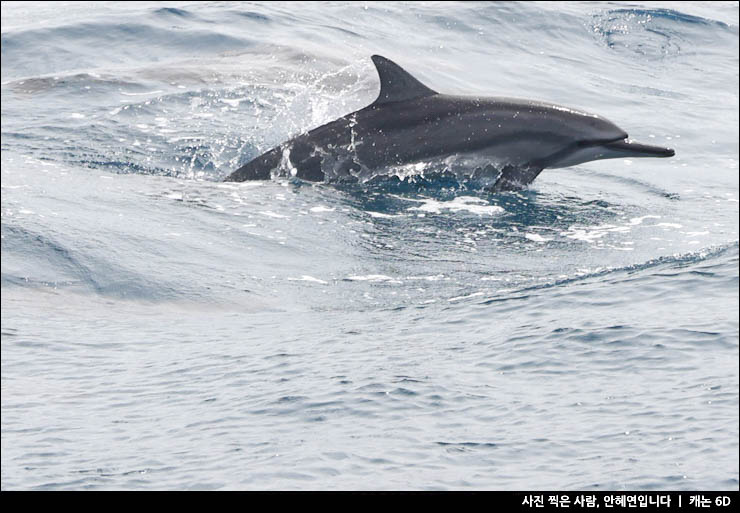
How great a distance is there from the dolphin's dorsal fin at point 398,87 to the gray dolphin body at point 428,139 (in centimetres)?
1

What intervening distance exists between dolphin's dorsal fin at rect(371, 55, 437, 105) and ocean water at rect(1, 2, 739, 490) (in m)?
1.00

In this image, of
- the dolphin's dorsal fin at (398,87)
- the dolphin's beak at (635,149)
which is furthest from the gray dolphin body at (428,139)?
the dolphin's beak at (635,149)

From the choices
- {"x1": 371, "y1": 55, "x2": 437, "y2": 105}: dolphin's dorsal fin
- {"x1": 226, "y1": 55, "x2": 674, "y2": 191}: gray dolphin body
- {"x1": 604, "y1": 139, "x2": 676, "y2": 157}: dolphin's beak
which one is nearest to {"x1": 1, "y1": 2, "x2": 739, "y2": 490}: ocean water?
{"x1": 226, "y1": 55, "x2": 674, "y2": 191}: gray dolphin body

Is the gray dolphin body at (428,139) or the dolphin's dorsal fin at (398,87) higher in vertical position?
the dolphin's dorsal fin at (398,87)

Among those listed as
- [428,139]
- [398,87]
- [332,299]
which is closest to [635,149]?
[428,139]

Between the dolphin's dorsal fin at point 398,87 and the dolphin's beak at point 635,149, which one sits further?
the dolphin's beak at point 635,149

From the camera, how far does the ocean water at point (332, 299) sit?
24.9ft

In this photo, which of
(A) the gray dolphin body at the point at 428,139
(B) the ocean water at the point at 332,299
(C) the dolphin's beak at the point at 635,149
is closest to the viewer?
(B) the ocean water at the point at 332,299

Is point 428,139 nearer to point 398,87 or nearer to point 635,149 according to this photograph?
point 398,87

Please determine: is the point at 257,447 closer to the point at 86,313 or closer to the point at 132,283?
the point at 86,313

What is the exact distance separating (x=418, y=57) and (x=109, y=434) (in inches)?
681

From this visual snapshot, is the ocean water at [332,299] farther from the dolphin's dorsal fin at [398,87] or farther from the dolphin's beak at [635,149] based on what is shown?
the dolphin's dorsal fin at [398,87]

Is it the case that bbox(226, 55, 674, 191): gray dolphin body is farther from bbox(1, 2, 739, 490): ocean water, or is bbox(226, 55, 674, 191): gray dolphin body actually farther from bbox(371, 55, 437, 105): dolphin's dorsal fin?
bbox(1, 2, 739, 490): ocean water

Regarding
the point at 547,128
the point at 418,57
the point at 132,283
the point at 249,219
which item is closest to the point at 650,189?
the point at 547,128
